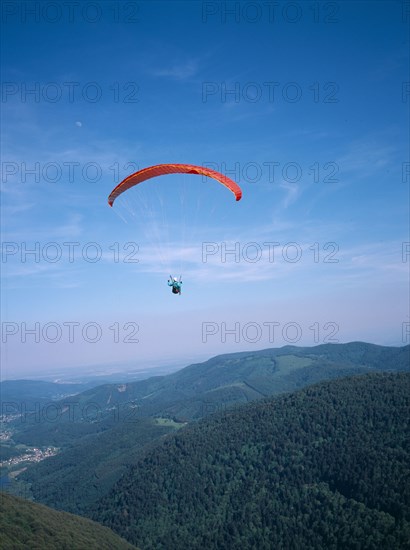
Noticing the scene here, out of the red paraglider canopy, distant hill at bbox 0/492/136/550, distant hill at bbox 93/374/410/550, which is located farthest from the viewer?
distant hill at bbox 93/374/410/550

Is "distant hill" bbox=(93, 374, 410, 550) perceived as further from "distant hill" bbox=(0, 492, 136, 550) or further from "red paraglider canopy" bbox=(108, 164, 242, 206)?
"red paraglider canopy" bbox=(108, 164, 242, 206)

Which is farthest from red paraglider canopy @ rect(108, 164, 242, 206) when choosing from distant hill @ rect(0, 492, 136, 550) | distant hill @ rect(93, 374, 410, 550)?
distant hill @ rect(93, 374, 410, 550)

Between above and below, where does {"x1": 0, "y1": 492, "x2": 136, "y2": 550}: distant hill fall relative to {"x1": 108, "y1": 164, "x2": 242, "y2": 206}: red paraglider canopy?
below

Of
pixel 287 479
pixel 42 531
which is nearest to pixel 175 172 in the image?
pixel 42 531

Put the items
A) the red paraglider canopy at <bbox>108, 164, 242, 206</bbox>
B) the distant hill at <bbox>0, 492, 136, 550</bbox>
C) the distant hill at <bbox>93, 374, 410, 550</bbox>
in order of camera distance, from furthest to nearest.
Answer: the distant hill at <bbox>93, 374, 410, 550</bbox>
the distant hill at <bbox>0, 492, 136, 550</bbox>
the red paraglider canopy at <bbox>108, 164, 242, 206</bbox>

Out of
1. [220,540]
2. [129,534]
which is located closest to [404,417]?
[220,540]

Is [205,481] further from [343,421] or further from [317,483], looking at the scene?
[343,421]

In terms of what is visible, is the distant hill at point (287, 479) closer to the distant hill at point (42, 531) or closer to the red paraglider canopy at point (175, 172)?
the distant hill at point (42, 531)
